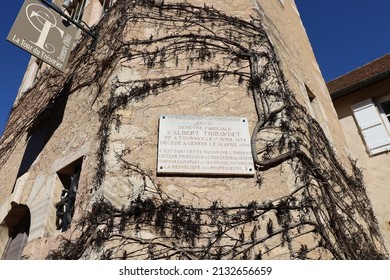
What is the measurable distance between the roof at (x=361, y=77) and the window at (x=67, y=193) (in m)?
6.38

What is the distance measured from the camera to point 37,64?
8086mm

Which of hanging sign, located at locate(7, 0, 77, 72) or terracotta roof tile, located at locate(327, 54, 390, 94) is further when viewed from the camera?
terracotta roof tile, located at locate(327, 54, 390, 94)

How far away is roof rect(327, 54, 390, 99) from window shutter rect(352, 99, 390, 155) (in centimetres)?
43

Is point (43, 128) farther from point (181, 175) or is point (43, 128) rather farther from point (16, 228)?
point (181, 175)

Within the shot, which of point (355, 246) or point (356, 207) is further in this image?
point (356, 207)

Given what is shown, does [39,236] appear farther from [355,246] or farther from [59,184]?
[355,246]

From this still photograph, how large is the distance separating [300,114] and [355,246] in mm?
1678

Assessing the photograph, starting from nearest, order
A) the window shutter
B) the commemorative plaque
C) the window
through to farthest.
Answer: the commemorative plaque < the window < the window shutter

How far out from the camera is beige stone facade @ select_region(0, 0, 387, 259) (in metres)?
3.17

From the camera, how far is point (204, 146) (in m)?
3.62

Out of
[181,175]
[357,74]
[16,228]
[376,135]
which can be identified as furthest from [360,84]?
[16,228]

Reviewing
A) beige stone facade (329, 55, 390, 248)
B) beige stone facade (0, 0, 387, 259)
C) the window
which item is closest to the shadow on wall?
beige stone facade (0, 0, 387, 259)

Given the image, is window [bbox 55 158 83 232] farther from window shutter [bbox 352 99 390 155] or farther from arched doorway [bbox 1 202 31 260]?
window shutter [bbox 352 99 390 155]

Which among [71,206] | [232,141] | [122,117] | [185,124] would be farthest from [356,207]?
[71,206]
